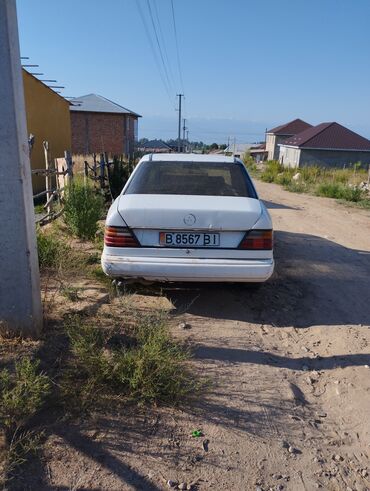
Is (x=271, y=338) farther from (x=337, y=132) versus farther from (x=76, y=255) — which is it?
(x=337, y=132)

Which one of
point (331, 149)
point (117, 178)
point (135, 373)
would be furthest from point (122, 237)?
point (331, 149)

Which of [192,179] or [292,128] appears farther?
[292,128]

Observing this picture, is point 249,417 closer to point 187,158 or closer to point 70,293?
point 70,293

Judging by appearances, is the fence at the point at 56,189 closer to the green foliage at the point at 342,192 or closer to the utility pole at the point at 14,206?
the utility pole at the point at 14,206

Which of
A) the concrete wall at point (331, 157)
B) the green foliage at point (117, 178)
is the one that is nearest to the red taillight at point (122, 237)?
the green foliage at point (117, 178)

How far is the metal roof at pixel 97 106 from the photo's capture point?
34281mm

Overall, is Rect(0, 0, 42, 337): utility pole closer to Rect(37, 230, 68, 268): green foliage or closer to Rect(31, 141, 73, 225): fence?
Rect(37, 230, 68, 268): green foliage

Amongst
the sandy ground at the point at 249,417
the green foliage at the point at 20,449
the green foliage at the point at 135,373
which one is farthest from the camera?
the green foliage at the point at 135,373

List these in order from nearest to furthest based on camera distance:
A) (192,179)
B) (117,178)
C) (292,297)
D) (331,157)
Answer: (192,179)
(292,297)
(117,178)
(331,157)

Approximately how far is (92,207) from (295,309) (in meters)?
3.72

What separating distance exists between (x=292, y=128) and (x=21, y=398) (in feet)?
226

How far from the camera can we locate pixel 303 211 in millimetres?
13180

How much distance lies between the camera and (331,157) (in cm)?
4728

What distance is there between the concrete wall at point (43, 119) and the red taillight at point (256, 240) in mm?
12849
